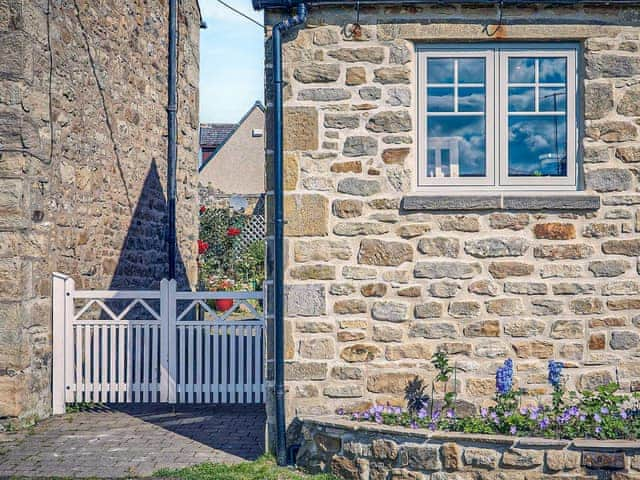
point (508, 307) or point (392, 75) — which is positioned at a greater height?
point (392, 75)

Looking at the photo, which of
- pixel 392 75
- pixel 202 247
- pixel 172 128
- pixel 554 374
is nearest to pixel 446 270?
pixel 554 374

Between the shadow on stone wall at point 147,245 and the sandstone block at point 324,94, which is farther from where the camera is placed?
the shadow on stone wall at point 147,245

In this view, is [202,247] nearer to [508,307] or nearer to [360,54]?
[360,54]

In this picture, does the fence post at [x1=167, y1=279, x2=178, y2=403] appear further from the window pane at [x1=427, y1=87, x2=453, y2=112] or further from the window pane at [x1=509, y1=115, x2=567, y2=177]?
the window pane at [x1=509, y1=115, x2=567, y2=177]

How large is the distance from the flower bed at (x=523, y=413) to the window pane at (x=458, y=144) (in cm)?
156

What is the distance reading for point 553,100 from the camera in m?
6.62

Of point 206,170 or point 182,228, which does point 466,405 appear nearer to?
point 182,228

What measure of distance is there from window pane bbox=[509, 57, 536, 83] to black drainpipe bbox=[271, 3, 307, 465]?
1757mm

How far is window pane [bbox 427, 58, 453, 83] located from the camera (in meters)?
6.62

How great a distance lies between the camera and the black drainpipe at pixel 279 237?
649cm

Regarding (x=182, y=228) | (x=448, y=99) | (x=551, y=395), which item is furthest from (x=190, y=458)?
(x=182, y=228)

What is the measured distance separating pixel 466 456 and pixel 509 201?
2040 mm

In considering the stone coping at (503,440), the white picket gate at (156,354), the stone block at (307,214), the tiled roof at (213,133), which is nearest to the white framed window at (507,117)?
the stone block at (307,214)

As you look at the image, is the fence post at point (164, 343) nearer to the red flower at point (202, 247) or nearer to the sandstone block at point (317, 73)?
the sandstone block at point (317, 73)
